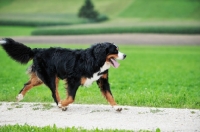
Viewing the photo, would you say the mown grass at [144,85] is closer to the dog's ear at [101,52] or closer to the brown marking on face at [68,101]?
the brown marking on face at [68,101]

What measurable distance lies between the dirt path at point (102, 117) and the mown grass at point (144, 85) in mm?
910

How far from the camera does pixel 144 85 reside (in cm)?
1430

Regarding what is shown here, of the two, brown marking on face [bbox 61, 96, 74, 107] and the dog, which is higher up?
the dog

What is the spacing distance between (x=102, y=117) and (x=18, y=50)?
9.17 feet

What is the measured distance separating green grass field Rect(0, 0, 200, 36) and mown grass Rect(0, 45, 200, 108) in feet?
54.0

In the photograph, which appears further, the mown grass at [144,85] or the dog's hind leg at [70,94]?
the mown grass at [144,85]

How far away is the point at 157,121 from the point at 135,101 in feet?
6.82

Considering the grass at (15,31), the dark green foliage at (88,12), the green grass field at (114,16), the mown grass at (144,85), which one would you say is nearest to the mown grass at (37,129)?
the mown grass at (144,85)

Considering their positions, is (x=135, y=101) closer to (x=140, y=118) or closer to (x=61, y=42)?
(x=140, y=118)

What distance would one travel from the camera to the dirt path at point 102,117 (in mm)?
7473

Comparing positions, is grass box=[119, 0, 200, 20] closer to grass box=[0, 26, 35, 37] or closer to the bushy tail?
grass box=[0, 26, 35, 37]

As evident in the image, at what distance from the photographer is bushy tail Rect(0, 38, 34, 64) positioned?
9486 mm

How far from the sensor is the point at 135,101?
9836 mm

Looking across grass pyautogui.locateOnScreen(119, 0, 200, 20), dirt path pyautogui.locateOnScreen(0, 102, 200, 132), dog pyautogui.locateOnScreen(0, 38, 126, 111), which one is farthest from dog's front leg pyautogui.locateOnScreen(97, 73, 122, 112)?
grass pyautogui.locateOnScreen(119, 0, 200, 20)
